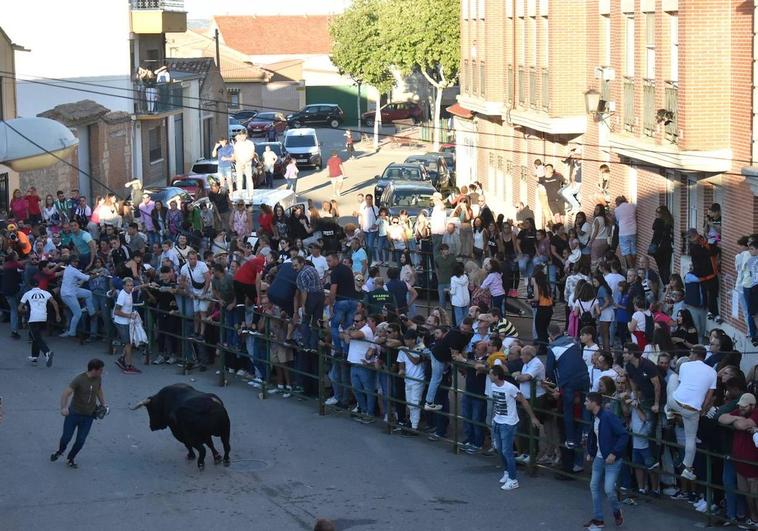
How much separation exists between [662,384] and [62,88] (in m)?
33.2

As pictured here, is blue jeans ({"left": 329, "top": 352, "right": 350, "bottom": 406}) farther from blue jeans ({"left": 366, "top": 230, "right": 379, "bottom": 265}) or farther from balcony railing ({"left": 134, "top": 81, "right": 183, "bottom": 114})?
balcony railing ({"left": 134, "top": 81, "right": 183, "bottom": 114})

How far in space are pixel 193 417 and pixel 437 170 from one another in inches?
1279

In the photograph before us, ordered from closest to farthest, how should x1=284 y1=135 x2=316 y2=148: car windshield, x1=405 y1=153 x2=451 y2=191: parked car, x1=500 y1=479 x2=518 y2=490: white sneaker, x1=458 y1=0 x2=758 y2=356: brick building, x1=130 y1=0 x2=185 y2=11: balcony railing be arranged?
x1=500 y1=479 x2=518 y2=490: white sneaker, x1=458 y1=0 x2=758 y2=356: brick building, x1=405 y1=153 x2=451 y2=191: parked car, x1=130 y1=0 x2=185 y2=11: balcony railing, x1=284 y1=135 x2=316 y2=148: car windshield

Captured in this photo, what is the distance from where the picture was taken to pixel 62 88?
1726 inches

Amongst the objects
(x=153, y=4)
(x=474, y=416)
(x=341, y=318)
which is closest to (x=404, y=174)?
(x=153, y=4)

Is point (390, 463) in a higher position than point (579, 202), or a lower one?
lower

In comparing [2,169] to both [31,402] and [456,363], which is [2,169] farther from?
[456,363]

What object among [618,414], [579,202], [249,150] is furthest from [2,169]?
[618,414]

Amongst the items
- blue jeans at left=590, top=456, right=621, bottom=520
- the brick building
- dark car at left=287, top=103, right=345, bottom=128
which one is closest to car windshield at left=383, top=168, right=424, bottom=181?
the brick building

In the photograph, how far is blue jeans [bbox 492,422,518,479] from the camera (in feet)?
49.4

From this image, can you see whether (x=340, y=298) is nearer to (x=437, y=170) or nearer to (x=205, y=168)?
(x=437, y=170)

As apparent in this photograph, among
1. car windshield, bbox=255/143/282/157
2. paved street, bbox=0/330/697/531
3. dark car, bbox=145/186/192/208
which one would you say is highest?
car windshield, bbox=255/143/282/157

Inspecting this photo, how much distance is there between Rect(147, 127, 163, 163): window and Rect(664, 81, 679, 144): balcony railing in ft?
105

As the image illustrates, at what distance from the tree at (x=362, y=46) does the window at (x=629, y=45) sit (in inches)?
1695
